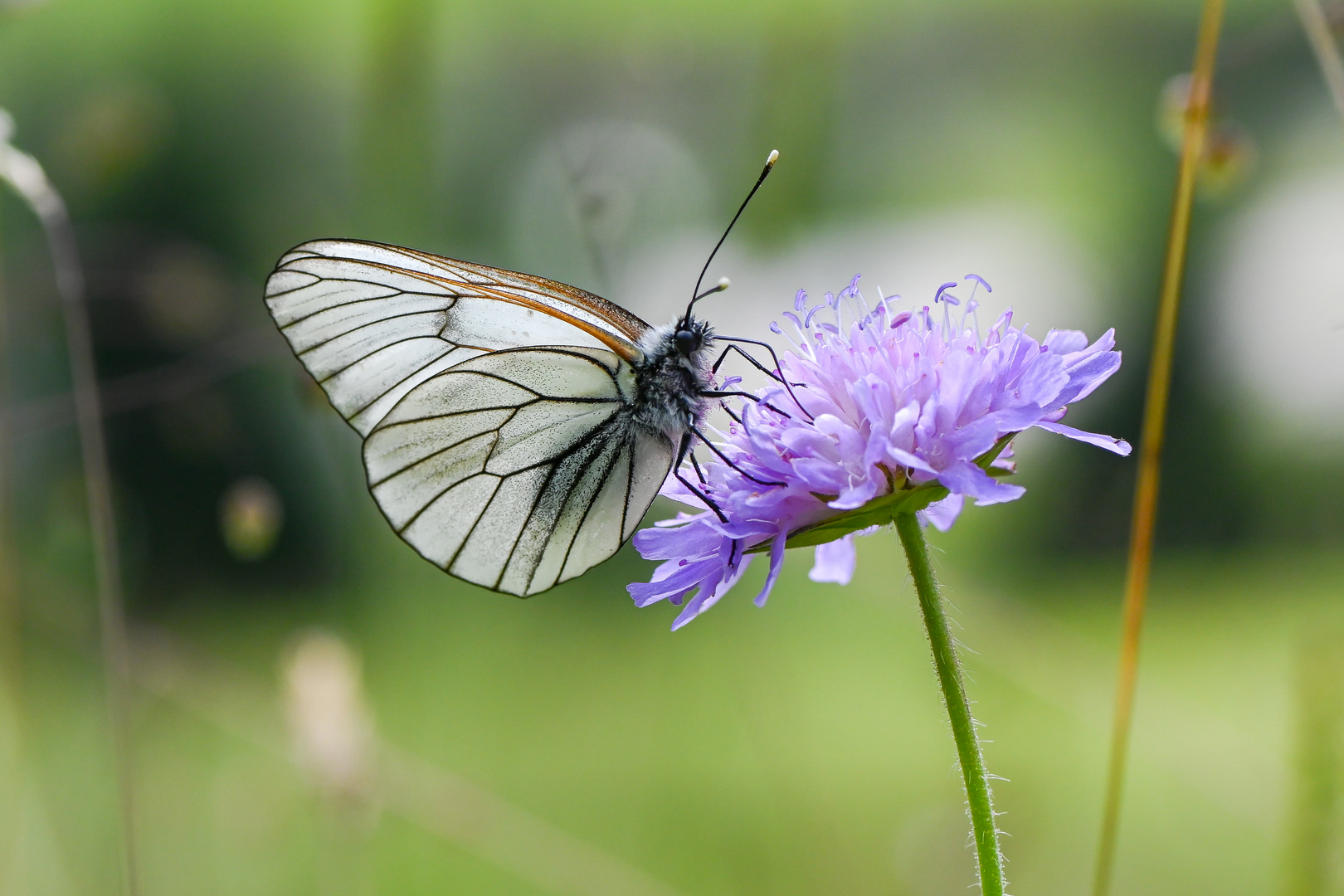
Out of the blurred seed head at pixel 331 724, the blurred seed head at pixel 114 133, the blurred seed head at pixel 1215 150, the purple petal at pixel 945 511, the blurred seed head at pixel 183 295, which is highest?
the blurred seed head at pixel 1215 150

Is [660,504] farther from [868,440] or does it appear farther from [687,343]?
[868,440]

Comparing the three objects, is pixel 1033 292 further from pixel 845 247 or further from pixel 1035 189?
pixel 845 247

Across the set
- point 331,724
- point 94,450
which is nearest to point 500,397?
point 94,450

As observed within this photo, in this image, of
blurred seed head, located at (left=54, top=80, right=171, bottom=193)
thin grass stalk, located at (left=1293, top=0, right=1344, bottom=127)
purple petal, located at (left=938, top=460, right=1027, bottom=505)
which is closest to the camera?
purple petal, located at (left=938, top=460, right=1027, bottom=505)

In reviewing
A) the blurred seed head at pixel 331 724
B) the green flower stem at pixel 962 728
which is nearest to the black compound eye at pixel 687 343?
the green flower stem at pixel 962 728

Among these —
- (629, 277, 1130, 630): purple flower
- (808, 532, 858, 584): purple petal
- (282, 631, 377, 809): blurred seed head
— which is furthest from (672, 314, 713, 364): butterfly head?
(282, 631, 377, 809): blurred seed head

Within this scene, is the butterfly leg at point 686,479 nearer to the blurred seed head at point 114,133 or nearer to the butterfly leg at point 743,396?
the butterfly leg at point 743,396

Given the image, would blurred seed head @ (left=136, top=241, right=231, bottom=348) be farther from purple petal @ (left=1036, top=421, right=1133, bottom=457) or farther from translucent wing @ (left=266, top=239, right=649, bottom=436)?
purple petal @ (left=1036, top=421, right=1133, bottom=457)
